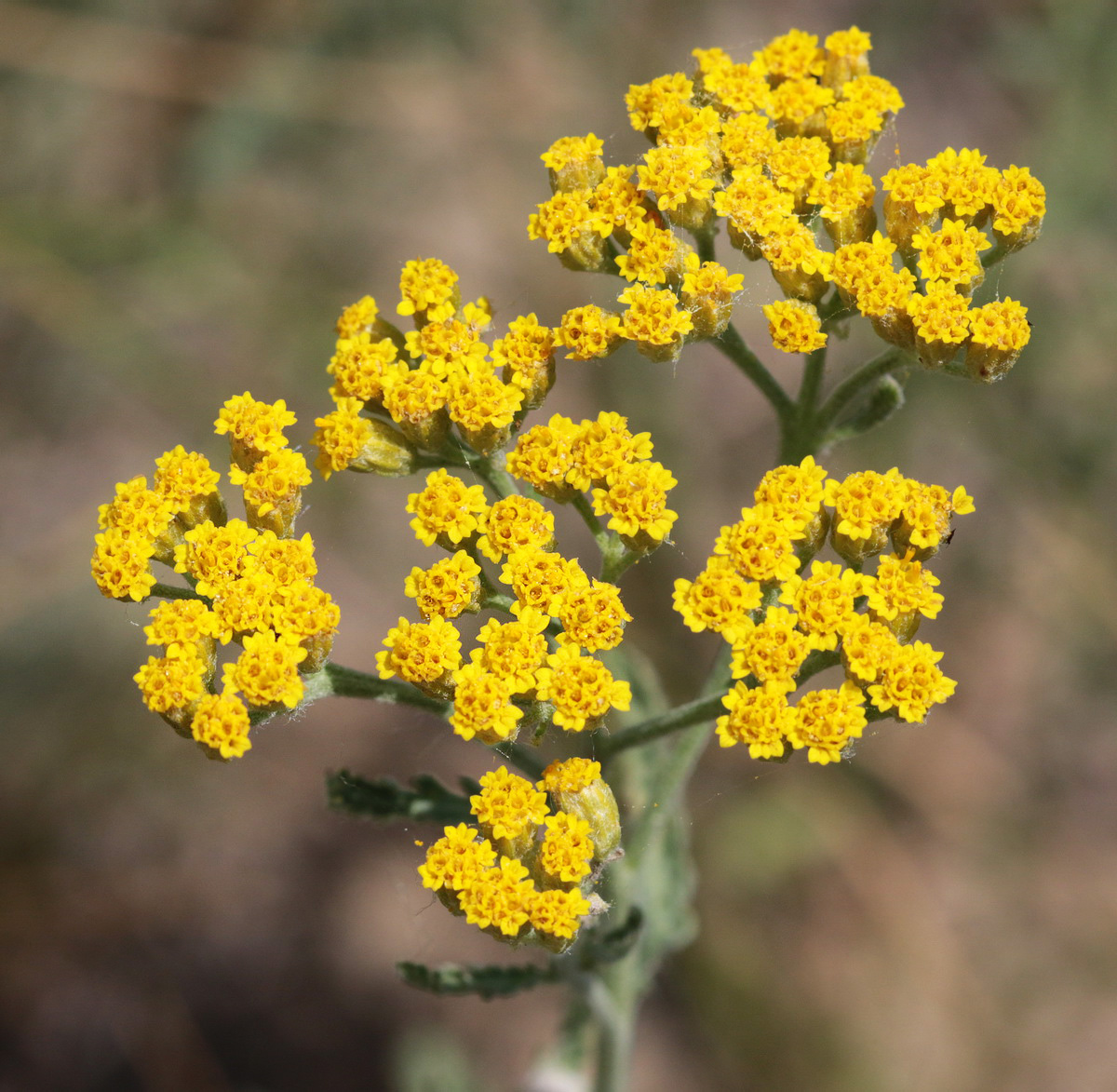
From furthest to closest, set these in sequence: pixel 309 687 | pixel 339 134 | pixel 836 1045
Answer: pixel 339 134 < pixel 836 1045 < pixel 309 687

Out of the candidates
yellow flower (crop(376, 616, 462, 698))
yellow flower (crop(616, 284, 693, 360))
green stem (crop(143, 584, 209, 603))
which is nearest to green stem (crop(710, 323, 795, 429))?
yellow flower (crop(616, 284, 693, 360))

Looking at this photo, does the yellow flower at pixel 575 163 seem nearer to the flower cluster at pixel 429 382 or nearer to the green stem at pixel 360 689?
the flower cluster at pixel 429 382

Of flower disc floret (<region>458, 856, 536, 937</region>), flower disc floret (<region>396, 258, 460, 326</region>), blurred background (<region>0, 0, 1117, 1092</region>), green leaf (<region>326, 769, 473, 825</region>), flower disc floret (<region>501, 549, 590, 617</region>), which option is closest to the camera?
flower disc floret (<region>458, 856, 536, 937</region>)

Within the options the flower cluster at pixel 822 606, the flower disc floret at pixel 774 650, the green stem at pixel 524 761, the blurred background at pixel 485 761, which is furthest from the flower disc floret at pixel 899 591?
the blurred background at pixel 485 761

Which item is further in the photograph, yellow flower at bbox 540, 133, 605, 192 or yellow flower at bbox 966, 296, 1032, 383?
yellow flower at bbox 540, 133, 605, 192

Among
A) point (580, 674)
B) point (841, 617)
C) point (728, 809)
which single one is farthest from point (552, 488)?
point (728, 809)

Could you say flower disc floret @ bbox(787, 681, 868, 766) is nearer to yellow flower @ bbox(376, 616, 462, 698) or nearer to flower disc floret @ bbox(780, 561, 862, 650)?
flower disc floret @ bbox(780, 561, 862, 650)

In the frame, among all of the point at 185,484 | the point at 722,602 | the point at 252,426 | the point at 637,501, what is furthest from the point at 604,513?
the point at 185,484

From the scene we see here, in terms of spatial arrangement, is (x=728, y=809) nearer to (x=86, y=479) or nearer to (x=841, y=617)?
(x=841, y=617)
